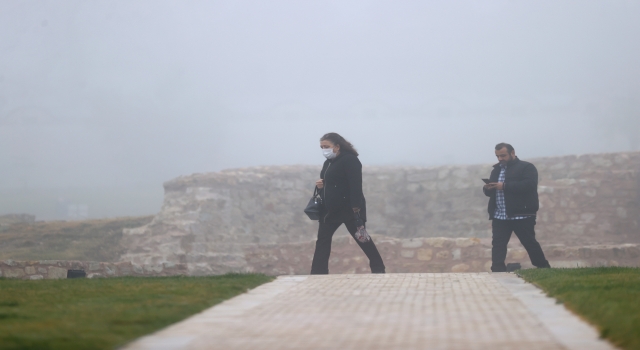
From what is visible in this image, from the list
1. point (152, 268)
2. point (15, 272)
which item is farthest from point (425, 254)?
point (15, 272)

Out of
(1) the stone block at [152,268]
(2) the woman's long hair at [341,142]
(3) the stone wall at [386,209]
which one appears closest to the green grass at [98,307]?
(2) the woman's long hair at [341,142]

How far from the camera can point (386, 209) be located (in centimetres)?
1783

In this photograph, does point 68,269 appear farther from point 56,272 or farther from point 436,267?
point 436,267

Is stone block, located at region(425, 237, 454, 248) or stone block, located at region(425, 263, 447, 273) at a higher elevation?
stone block, located at region(425, 237, 454, 248)

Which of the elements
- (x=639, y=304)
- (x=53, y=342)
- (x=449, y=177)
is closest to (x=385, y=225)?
(x=449, y=177)

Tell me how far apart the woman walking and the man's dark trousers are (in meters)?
1.57

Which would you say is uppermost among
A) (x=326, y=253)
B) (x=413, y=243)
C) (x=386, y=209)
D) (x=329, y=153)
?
(x=329, y=153)

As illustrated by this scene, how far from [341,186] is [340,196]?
117mm

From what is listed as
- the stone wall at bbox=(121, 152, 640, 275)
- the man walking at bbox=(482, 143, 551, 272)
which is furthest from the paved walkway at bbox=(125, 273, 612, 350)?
the stone wall at bbox=(121, 152, 640, 275)

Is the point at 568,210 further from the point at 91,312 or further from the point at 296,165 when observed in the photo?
the point at 91,312

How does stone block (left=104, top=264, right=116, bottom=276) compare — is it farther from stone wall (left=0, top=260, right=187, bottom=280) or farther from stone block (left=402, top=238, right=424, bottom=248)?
stone block (left=402, top=238, right=424, bottom=248)

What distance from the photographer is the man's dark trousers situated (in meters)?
8.41

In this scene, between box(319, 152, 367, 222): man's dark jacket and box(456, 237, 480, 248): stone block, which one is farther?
box(456, 237, 480, 248): stone block

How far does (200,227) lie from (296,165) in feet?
13.6
